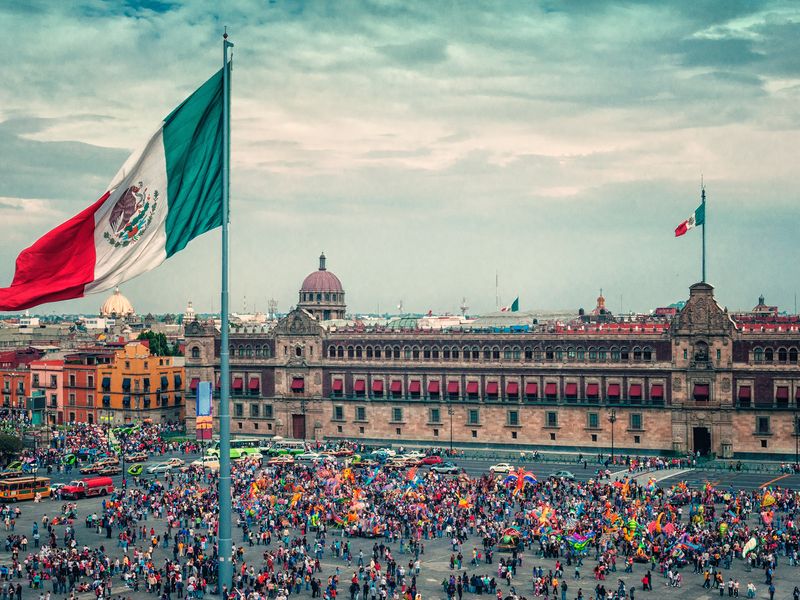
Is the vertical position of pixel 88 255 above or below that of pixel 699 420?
above

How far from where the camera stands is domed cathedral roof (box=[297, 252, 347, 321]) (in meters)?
142

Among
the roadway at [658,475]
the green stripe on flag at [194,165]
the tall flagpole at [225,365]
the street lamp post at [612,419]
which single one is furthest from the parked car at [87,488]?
the green stripe on flag at [194,165]

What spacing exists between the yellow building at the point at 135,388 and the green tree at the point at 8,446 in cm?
2803

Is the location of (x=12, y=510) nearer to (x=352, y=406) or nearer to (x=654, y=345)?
(x=352, y=406)

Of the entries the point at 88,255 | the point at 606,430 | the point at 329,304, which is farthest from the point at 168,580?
the point at 329,304

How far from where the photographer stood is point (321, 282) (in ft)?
470

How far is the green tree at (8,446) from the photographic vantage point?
3490 inches

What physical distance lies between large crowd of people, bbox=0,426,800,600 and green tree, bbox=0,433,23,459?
16.2 meters

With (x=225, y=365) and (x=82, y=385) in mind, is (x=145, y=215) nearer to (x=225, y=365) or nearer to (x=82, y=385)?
(x=225, y=365)

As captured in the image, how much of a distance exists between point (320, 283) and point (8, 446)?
60.2m

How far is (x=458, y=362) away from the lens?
103 metres

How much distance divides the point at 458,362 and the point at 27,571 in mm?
54599

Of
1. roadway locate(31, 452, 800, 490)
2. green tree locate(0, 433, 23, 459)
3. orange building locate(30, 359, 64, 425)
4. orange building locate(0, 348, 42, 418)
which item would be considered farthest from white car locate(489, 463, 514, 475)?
orange building locate(0, 348, 42, 418)

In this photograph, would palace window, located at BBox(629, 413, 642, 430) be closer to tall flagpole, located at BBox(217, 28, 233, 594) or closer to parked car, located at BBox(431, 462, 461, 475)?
parked car, located at BBox(431, 462, 461, 475)
